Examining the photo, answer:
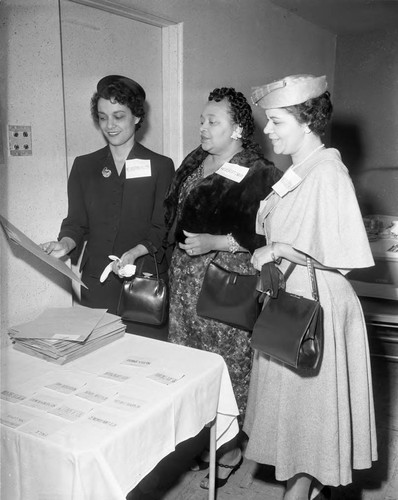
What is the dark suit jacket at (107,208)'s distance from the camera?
7.69 ft

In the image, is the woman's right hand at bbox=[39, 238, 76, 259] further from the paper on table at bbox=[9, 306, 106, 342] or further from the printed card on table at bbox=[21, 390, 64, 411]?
the printed card on table at bbox=[21, 390, 64, 411]

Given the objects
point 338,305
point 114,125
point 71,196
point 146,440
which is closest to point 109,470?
point 146,440

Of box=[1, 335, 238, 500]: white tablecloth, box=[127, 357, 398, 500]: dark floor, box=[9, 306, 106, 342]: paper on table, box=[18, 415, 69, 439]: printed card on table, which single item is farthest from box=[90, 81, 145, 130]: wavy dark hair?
box=[127, 357, 398, 500]: dark floor

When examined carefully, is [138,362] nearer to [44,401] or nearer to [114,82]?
[44,401]

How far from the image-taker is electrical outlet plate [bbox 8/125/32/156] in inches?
76.5

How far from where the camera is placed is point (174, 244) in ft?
8.14

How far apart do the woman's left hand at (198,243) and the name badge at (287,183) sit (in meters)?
0.44

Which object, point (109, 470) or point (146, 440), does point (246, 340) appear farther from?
point (109, 470)

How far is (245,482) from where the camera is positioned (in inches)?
94.3

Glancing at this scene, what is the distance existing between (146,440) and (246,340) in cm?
98

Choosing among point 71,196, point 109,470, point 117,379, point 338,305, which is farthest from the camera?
point 71,196

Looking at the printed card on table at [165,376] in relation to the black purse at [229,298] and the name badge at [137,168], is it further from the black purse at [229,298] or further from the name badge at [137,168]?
the name badge at [137,168]

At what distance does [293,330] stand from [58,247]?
0.96 m

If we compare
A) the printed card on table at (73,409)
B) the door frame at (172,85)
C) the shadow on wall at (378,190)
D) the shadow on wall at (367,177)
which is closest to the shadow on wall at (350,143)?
the shadow on wall at (367,177)
